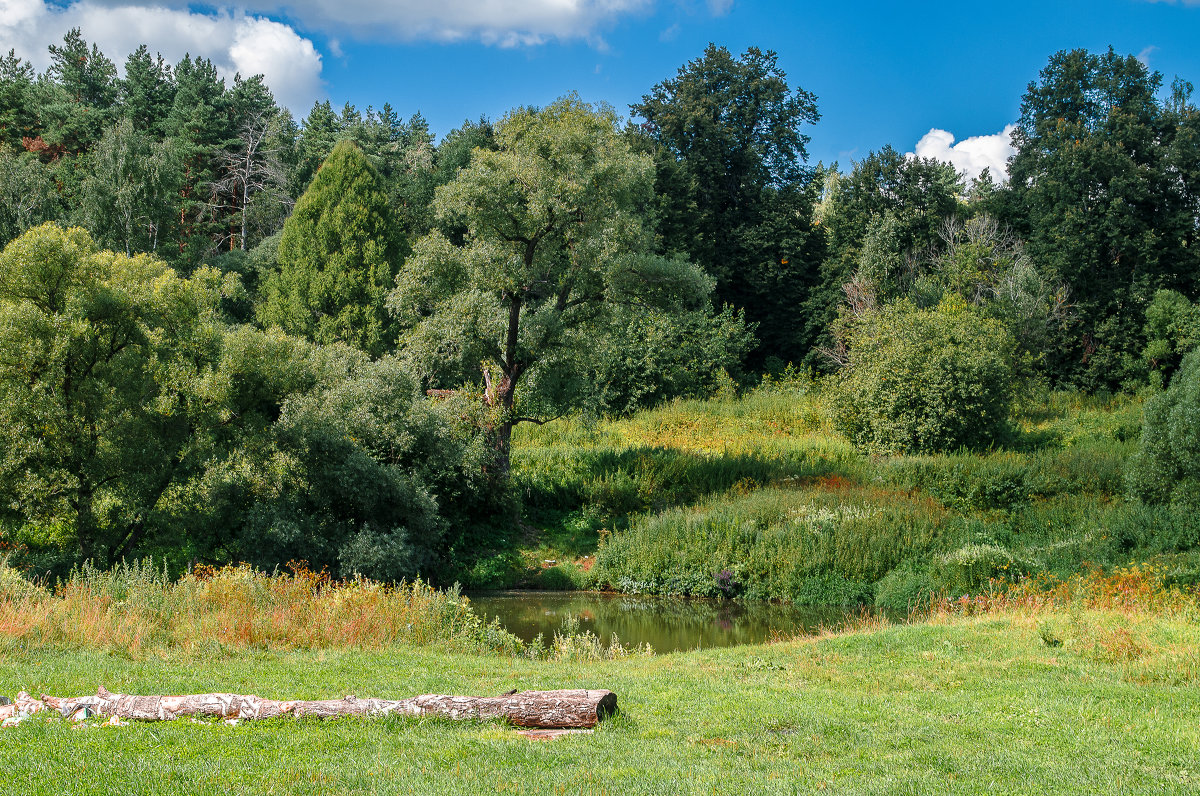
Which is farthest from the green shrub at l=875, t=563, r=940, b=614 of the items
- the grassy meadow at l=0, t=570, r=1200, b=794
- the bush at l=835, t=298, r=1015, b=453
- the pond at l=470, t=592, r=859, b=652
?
the bush at l=835, t=298, r=1015, b=453

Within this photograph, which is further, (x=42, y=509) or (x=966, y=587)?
(x=966, y=587)

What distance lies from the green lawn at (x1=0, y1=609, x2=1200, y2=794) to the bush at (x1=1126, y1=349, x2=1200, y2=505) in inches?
336

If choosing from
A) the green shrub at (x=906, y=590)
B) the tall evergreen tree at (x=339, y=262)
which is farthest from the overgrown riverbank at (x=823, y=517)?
the tall evergreen tree at (x=339, y=262)

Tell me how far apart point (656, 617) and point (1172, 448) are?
39.6ft

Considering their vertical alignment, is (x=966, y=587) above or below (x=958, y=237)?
below

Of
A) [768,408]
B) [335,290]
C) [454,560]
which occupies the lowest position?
[454,560]

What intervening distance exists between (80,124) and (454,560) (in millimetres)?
37337

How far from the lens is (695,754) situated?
6391mm

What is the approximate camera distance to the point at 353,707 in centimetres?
708

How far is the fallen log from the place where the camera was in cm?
685

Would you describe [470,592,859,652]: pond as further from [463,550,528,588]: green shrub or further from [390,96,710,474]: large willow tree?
[390,96,710,474]: large willow tree

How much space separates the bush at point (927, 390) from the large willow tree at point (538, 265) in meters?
8.13

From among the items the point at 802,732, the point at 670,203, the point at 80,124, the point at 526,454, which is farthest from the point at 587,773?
the point at 80,124

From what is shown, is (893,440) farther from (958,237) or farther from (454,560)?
(958,237)
